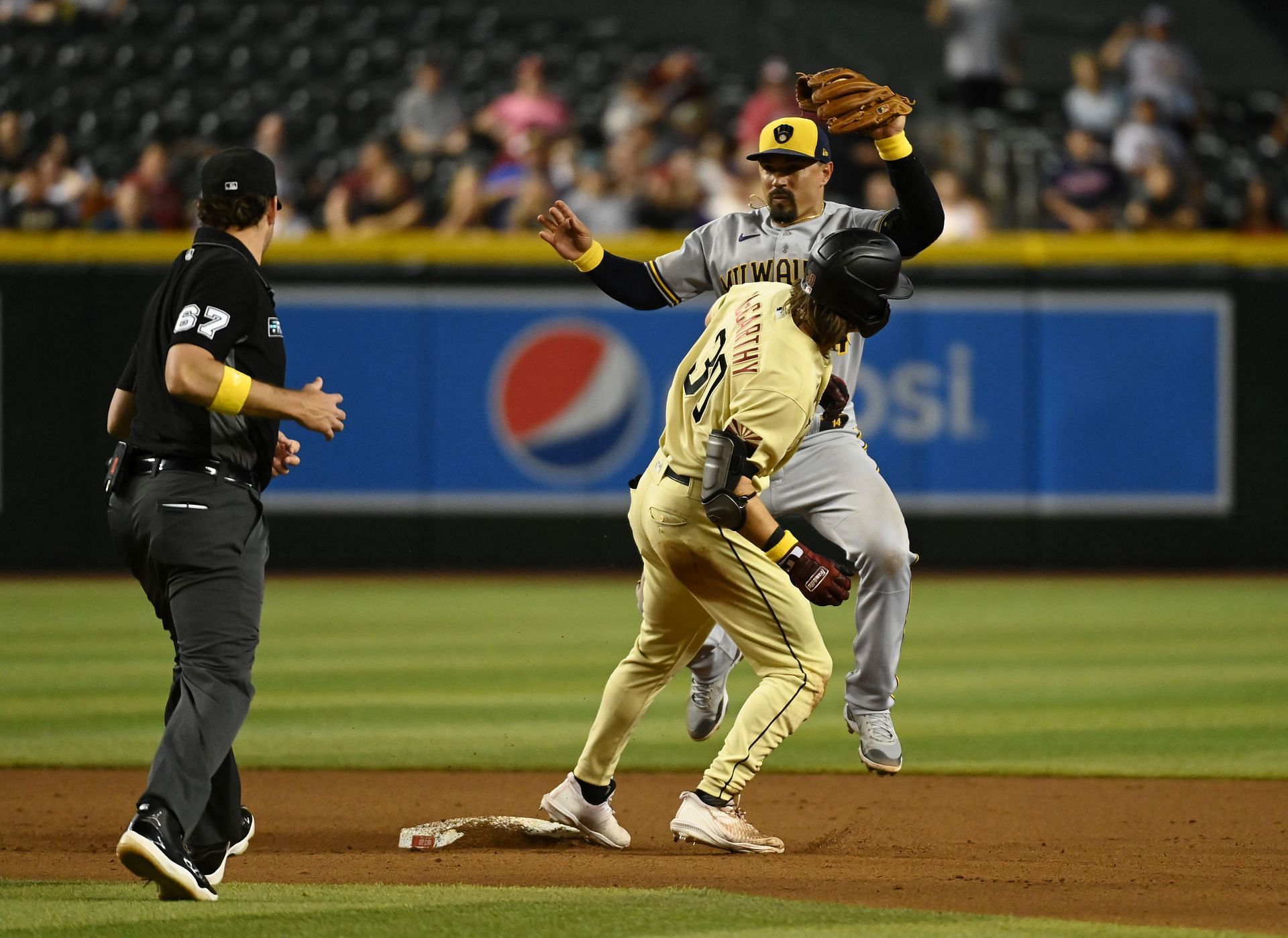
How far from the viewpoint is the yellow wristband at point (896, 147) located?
19.0 ft

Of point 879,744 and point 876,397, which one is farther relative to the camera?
point 876,397

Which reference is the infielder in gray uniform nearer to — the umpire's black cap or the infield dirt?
the infield dirt

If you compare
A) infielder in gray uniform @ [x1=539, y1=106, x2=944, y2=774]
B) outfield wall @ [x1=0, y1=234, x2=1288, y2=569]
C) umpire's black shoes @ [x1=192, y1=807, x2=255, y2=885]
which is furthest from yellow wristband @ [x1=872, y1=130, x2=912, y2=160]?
outfield wall @ [x1=0, y1=234, x2=1288, y2=569]

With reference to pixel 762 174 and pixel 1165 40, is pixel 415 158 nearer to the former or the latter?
pixel 1165 40

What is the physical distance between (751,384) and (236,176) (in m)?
1.41

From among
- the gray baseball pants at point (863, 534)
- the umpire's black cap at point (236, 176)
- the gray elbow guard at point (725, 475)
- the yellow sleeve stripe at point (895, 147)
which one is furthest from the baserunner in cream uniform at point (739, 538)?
the umpire's black cap at point (236, 176)

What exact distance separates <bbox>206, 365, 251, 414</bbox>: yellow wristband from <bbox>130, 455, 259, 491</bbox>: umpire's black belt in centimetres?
20

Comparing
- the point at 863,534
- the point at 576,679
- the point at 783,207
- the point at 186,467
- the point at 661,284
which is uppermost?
the point at 783,207

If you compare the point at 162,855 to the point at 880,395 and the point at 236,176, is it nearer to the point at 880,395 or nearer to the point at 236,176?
the point at 236,176

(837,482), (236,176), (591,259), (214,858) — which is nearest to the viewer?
(236,176)

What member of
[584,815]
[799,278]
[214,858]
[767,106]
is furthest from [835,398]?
[767,106]

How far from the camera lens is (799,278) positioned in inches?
242

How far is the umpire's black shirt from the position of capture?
14.3ft

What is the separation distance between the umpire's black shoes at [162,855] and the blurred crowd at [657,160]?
10.4 metres
